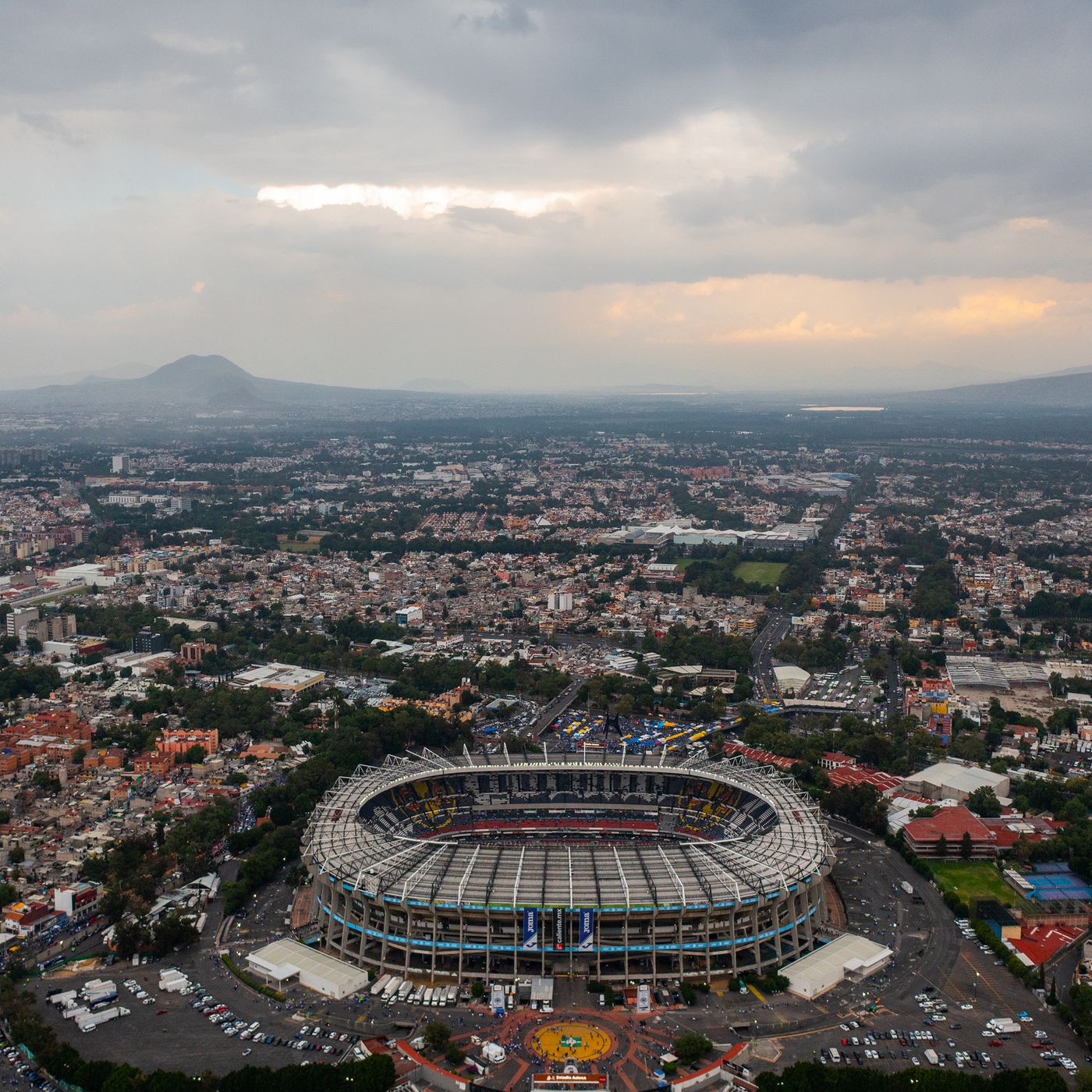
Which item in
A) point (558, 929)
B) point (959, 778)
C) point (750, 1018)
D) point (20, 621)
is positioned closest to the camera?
point (750, 1018)

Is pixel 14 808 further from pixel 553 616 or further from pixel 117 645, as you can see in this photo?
pixel 553 616

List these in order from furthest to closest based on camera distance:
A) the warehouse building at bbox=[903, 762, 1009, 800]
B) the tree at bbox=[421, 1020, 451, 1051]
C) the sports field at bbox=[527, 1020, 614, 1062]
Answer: the warehouse building at bbox=[903, 762, 1009, 800], the tree at bbox=[421, 1020, 451, 1051], the sports field at bbox=[527, 1020, 614, 1062]

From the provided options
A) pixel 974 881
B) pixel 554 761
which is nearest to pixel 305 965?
pixel 554 761

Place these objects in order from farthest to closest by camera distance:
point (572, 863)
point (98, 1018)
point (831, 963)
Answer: point (572, 863) → point (831, 963) → point (98, 1018)

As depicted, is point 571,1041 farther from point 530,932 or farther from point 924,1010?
point 924,1010

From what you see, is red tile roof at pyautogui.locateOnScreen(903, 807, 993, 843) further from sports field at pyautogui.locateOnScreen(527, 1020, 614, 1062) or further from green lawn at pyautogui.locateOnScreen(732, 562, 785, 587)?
green lawn at pyautogui.locateOnScreen(732, 562, 785, 587)

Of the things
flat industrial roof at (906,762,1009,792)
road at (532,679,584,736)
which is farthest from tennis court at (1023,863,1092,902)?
road at (532,679,584,736)
